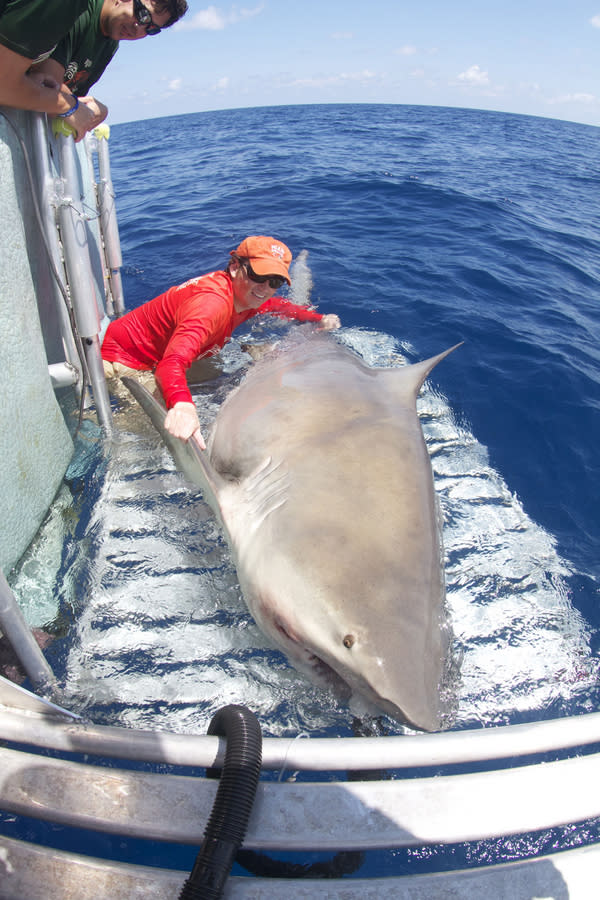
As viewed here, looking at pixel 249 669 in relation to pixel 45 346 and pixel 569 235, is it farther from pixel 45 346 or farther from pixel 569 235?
pixel 569 235

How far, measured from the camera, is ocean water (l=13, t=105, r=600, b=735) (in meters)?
2.04

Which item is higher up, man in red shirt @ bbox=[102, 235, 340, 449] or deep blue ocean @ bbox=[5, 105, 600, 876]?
man in red shirt @ bbox=[102, 235, 340, 449]

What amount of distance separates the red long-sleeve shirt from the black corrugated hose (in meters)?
1.32

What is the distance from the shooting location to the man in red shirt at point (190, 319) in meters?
2.39

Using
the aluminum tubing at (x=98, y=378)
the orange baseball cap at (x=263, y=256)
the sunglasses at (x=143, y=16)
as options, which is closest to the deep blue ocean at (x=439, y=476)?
the aluminum tubing at (x=98, y=378)

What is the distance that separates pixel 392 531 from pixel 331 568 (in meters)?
0.26

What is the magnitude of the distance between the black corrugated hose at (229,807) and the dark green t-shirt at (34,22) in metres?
2.28

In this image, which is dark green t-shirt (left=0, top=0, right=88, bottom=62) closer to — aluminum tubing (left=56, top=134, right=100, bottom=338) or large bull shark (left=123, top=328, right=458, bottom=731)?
aluminum tubing (left=56, top=134, right=100, bottom=338)

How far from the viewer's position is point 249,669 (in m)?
2.03

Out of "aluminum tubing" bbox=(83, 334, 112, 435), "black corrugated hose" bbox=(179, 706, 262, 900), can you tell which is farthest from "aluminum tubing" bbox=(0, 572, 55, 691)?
"aluminum tubing" bbox=(83, 334, 112, 435)

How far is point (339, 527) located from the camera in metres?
1.68

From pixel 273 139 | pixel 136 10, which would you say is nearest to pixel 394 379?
pixel 136 10

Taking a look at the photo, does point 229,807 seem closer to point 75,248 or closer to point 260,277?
point 75,248

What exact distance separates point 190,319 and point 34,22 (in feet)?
4.25
